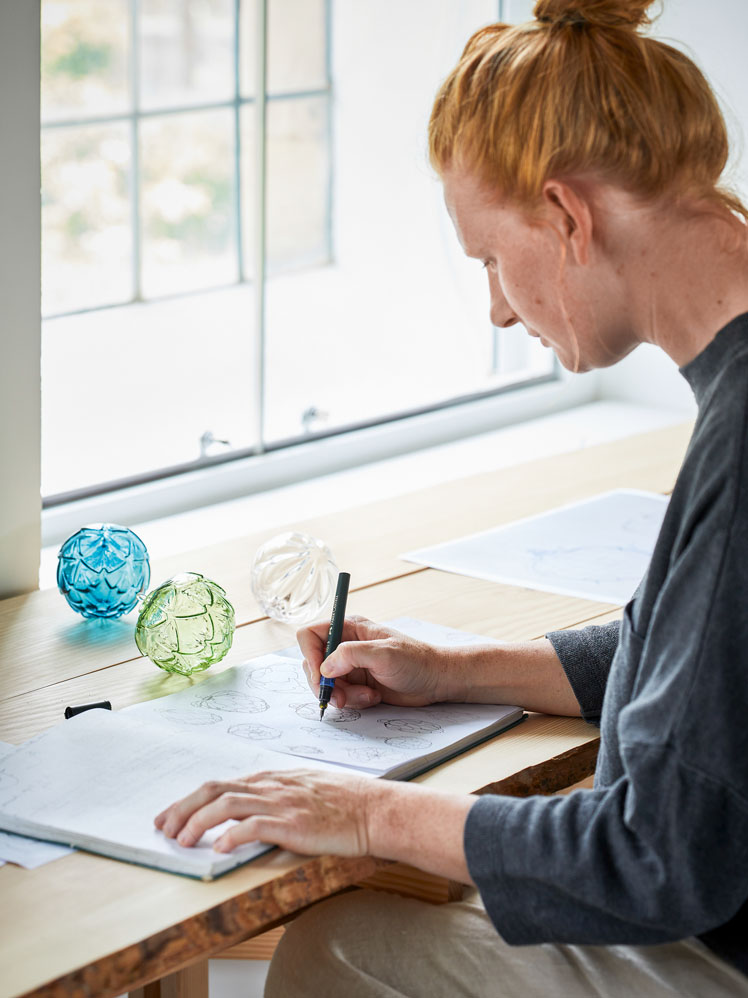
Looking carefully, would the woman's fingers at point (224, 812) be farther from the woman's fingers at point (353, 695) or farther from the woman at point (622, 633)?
the woman's fingers at point (353, 695)

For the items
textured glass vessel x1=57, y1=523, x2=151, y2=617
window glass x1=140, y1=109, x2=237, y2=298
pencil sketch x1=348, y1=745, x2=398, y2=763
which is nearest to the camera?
pencil sketch x1=348, y1=745, x2=398, y2=763

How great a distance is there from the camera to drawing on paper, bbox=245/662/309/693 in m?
1.36

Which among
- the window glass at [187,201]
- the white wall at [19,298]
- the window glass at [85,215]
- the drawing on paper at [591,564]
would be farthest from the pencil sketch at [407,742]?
the window glass at [187,201]

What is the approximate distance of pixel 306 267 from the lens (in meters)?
A: 2.51

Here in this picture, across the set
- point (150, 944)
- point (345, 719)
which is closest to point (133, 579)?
point (345, 719)

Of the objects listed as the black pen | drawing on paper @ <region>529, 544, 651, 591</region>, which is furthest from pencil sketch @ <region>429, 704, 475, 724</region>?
drawing on paper @ <region>529, 544, 651, 591</region>

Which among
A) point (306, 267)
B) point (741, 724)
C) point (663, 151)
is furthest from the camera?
point (306, 267)

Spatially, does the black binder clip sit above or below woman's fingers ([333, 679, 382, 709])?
below

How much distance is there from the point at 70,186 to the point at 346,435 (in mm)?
711

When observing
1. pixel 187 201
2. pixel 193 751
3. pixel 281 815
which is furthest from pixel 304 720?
pixel 187 201

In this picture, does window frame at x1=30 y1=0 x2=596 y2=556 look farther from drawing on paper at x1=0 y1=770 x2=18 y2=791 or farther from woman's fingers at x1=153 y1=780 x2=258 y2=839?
woman's fingers at x1=153 y1=780 x2=258 y2=839

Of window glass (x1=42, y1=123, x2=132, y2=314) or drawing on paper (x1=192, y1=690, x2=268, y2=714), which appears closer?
drawing on paper (x1=192, y1=690, x2=268, y2=714)

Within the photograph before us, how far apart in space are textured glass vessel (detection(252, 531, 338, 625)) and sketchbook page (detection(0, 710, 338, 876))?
14.2 inches

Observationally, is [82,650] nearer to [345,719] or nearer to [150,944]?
[345,719]
